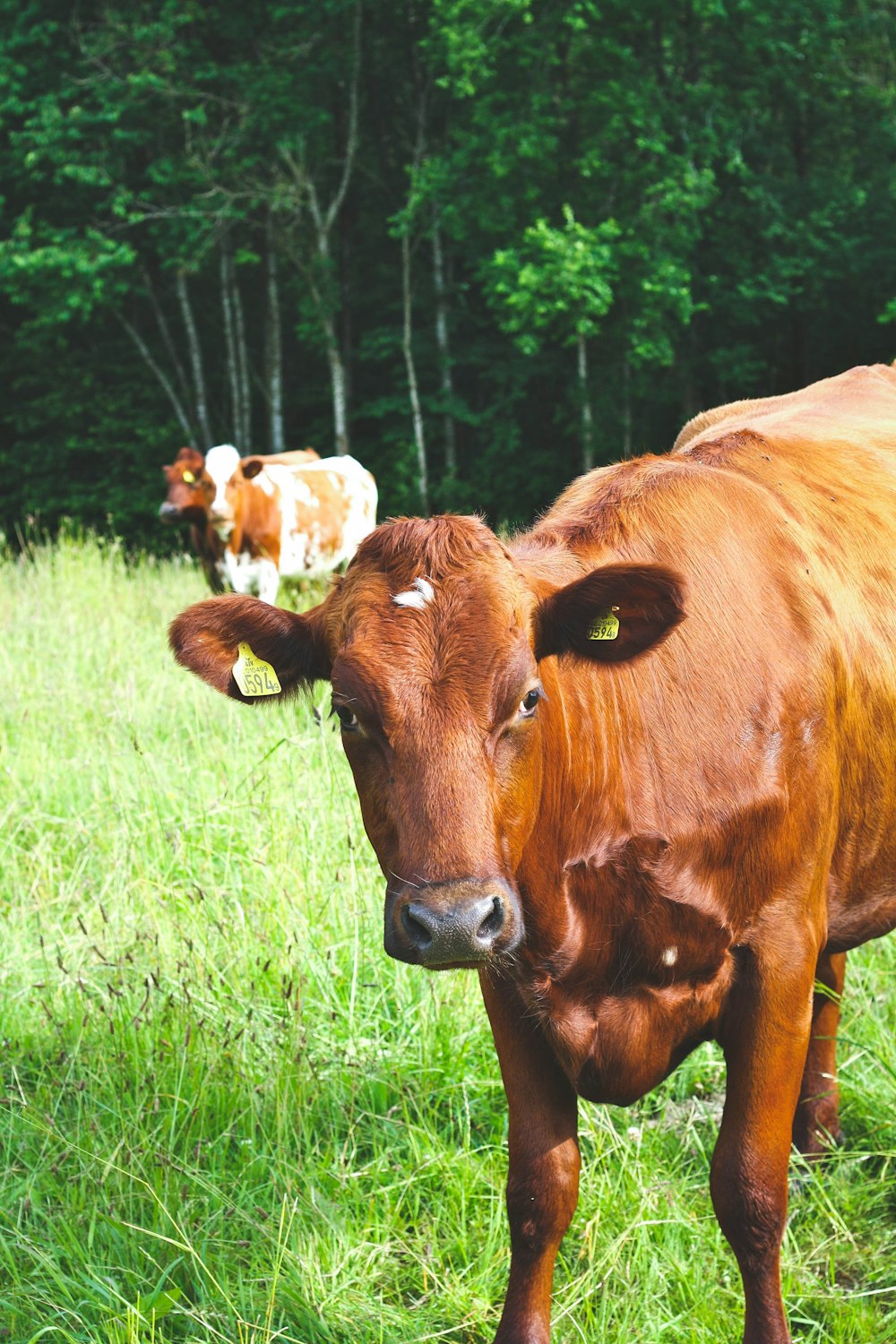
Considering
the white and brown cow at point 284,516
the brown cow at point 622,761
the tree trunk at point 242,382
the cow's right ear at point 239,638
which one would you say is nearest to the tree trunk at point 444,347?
the tree trunk at point 242,382

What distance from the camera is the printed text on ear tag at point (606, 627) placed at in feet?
7.72

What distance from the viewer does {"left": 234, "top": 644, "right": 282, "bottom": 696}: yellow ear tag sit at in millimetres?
2492

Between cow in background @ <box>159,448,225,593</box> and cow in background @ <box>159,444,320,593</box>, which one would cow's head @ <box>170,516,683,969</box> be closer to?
cow in background @ <box>159,444,320,593</box>

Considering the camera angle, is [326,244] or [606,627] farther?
[326,244]

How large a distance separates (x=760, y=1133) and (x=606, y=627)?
1.10 metres

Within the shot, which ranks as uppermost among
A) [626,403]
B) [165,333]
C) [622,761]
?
[622,761]

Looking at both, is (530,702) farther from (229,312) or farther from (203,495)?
(229,312)

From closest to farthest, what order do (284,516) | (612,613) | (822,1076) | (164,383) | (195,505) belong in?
(612,613), (822,1076), (195,505), (284,516), (164,383)

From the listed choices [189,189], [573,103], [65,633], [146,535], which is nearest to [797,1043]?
[65,633]

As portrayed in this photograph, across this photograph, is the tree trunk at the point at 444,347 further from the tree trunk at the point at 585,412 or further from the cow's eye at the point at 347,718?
the cow's eye at the point at 347,718

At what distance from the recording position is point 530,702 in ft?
7.16

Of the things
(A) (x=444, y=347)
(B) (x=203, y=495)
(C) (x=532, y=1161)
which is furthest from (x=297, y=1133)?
(A) (x=444, y=347)

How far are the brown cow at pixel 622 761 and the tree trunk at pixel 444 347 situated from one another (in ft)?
69.2

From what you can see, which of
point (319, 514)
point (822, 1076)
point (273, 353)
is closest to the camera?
point (822, 1076)
